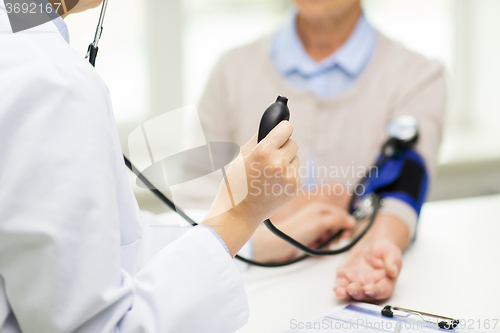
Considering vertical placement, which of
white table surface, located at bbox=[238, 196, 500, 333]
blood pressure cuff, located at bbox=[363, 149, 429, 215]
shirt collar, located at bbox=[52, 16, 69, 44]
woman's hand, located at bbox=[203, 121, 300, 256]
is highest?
shirt collar, located at bbox=[52, 16, 69, 44]

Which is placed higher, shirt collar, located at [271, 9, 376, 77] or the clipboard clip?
shirt collar, located at [271, 9, 376, 77]

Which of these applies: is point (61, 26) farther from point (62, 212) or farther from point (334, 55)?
point (334, 55)

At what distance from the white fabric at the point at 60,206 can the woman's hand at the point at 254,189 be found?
82mm

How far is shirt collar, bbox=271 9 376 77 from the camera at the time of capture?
3.29ft

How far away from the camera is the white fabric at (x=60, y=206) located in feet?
0.91

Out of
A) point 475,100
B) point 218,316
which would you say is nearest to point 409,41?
point 475,100

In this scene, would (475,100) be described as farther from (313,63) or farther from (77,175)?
(77,175)

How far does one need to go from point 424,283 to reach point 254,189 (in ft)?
1.15

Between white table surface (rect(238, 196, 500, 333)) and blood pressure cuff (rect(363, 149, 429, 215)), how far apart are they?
82 millimetres

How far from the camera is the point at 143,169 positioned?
48cm

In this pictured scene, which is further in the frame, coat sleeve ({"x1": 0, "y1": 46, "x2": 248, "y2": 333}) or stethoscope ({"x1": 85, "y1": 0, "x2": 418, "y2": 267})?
stethoscope ({"x1": 85, "y1": 0, "x2": 418, "y2": 267})

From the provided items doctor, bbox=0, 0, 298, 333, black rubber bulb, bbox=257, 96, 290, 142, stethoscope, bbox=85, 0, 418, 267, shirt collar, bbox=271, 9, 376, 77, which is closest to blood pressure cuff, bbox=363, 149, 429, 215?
stethoscope, bbox=85, 0, 418, 267

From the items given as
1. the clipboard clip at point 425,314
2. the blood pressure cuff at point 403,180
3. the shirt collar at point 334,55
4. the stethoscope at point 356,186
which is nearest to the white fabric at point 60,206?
the stethoscope at point 356,186

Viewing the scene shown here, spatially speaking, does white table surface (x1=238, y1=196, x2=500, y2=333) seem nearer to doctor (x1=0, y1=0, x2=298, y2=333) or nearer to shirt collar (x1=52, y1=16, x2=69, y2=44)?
doctor (x1=0, y1=0, x2=298, y2=333)
